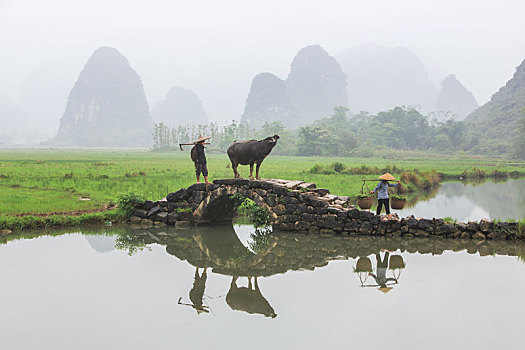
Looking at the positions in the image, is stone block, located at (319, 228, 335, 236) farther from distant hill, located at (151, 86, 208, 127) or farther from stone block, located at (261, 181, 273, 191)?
distant hill, located at (151, 86, 208, 127)

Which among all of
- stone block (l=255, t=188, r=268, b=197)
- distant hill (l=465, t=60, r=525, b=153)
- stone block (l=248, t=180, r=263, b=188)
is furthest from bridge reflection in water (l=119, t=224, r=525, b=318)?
distant hill (l=465, t=60, r=525, b=153)

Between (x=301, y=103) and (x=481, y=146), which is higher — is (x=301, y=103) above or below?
above

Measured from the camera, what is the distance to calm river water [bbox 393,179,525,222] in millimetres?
13273

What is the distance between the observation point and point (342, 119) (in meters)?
66.2

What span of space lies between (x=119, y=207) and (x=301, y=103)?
354 ft

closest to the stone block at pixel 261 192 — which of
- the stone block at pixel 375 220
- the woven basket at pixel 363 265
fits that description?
the stone block at pixel 375 220

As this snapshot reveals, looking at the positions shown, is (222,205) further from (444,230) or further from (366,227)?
(444,230)

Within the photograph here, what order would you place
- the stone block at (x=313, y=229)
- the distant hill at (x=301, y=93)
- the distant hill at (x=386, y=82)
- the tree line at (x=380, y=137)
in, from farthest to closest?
the distant hill at (x=386, y=82) < the distant hill at (x=301, y=93) < the tree line at (x=380, y=137) < the stone block at (x=313, y=229)

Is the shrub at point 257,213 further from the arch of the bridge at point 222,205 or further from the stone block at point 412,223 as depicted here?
the stone block at point 412,223

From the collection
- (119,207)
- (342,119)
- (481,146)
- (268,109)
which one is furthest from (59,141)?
(119,207)

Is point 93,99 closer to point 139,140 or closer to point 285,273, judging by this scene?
Result: point 139,140

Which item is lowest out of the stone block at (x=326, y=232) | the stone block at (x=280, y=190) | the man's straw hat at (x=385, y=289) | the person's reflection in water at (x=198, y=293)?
the person's reflection in water at (x=198, y=293)

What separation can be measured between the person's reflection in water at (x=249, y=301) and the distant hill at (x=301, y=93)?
9749 cm

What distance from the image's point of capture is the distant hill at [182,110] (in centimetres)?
15150
